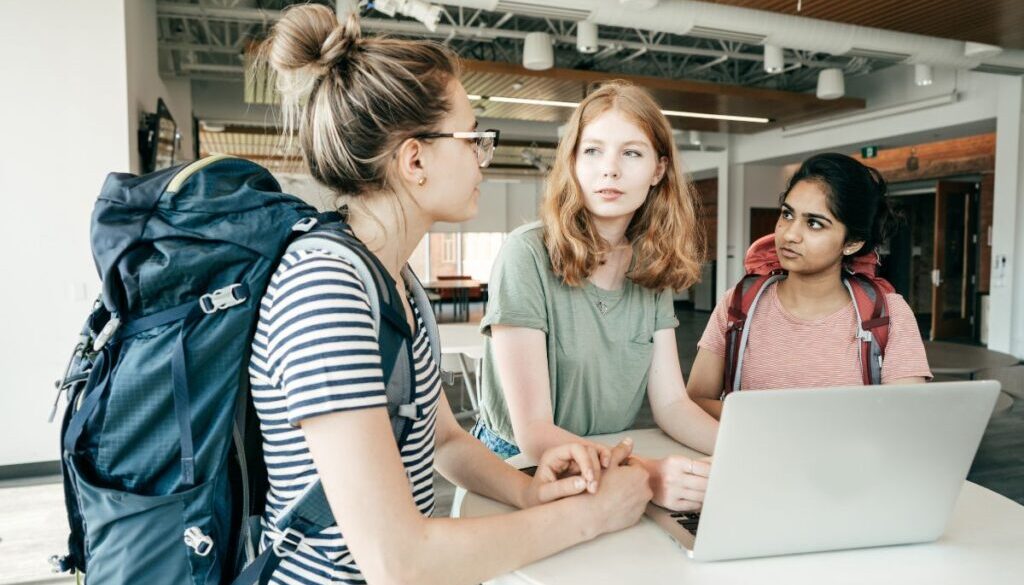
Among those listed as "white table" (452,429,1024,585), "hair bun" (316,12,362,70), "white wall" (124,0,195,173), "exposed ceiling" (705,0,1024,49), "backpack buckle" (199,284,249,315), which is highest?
"exposed ceiling" (705,0,1024,49)

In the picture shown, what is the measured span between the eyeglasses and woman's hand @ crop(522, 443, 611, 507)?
51cm

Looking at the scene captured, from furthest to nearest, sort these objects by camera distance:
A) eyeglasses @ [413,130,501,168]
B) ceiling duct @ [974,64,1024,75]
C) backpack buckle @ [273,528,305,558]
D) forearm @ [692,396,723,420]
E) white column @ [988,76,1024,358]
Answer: white column @ [988,76,1024,358]
ceiling duct @ [974,64,1024,75]
forearm @ [692,396,723,420]
eyeglasses @ [413,130,501,168]
backpack buckle @ [273,528,305,558]

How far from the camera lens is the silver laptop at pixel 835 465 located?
84 centimetres

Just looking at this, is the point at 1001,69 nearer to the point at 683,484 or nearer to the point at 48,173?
the point at 683,484

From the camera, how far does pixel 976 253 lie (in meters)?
10.8

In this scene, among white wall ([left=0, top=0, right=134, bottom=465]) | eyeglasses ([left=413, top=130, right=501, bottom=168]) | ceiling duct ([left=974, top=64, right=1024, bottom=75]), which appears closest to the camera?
eyeglasses ([left=413, top=130, right=501, bottom=168])

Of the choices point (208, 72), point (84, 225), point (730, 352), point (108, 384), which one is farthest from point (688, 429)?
point (208, 72)

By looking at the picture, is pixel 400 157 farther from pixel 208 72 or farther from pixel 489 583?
pixel 208 72

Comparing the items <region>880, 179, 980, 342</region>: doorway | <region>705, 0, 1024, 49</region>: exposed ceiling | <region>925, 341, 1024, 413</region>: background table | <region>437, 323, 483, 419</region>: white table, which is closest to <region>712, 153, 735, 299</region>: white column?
<region>880, 179, 980, 342</region>: doorway

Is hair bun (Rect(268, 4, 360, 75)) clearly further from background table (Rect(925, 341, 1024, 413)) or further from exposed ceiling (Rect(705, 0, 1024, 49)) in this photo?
exposed ceiling (Rect(705, 0, 1024, 49))

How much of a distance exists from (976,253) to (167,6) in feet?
38.6

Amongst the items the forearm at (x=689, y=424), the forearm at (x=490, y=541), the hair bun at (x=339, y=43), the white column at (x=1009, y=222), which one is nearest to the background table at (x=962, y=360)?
the forearm at (x=689, y=424)

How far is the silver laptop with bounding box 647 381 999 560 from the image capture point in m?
0.84

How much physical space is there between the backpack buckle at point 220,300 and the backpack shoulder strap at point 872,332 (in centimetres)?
162
